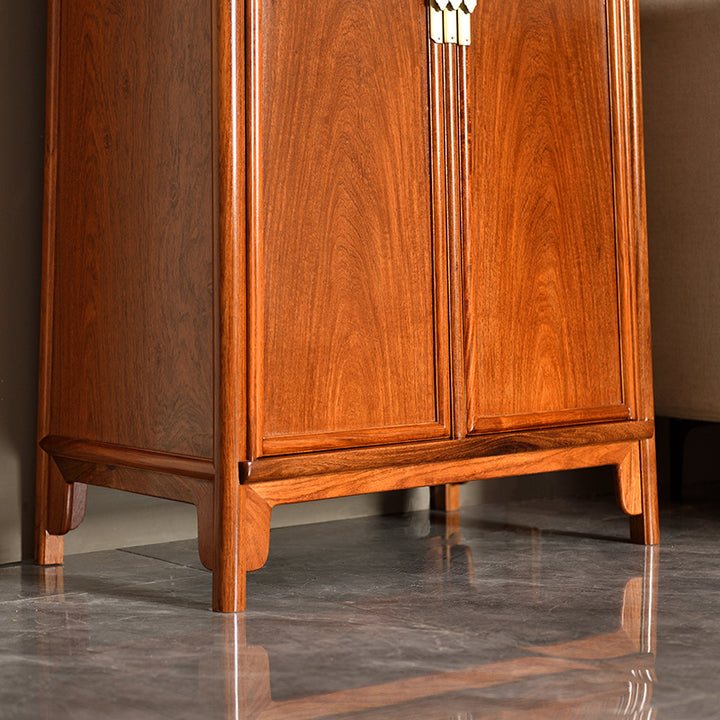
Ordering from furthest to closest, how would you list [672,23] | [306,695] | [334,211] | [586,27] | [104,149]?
[672,23]
[586,27]
[104,149]
[334,211]
[306,695]

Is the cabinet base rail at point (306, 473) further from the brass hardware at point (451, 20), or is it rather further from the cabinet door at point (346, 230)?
the brass hardware at point (451, 20)

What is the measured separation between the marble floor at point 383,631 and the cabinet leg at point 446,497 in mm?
226

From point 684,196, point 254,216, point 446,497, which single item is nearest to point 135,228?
point 254,216

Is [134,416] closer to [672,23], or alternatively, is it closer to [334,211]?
[334,211]

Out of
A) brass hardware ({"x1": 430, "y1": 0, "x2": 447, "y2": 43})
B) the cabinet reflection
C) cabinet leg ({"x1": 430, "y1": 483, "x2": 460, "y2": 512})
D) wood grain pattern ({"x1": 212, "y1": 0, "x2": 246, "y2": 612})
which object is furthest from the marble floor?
brass hardware ({"x1": 430, "y1": 0, "x2": 447, "y2": 43})

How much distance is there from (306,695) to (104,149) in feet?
3.15

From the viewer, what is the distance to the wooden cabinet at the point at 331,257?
1.56m

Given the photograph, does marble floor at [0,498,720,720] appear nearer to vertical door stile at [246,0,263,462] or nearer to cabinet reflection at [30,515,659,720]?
cabinet reflection at [30,515,659,720]

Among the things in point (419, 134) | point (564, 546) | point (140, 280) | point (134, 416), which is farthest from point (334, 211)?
point (564, 546)

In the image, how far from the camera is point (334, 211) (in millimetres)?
1639

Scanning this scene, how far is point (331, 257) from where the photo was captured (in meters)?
1.64

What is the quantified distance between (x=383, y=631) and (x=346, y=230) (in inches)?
22.9

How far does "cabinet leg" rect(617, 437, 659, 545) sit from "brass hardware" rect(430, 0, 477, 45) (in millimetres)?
785

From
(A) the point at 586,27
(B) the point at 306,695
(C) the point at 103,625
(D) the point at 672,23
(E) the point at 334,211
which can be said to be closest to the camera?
(B) the point at 306,695
